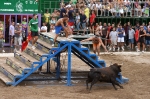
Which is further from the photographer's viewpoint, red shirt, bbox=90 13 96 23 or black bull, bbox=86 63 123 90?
red shirt, bbox=90 13 96 23

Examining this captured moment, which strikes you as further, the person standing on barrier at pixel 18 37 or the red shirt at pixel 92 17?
the red shirt at pixel 92 17

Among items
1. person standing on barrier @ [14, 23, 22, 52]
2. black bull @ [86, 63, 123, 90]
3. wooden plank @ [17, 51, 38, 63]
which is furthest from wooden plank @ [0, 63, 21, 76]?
person standing on barrier @ [14, 23, 22, 52]

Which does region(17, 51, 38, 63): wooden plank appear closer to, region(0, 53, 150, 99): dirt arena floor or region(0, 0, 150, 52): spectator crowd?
region(0, 53, 150, 99): dirt arena floor

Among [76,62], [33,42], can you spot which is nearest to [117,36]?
[76,62]

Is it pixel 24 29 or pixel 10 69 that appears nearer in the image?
pixel 10 69

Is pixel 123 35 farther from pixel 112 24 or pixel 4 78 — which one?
pixel 4 78

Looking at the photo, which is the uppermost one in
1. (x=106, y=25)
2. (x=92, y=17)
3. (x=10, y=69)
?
(x=92, y=17)

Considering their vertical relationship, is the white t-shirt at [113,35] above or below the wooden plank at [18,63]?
above

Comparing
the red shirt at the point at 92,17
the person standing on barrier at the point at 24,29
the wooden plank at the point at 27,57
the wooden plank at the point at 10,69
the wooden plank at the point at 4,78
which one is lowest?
the wooden plank at the point at 4,78

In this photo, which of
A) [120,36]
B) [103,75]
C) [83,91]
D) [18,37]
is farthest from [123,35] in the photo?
[83,91]

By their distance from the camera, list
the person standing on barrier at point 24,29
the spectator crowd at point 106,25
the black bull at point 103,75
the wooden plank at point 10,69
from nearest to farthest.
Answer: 1. the black bull at point 103,75
2. the wooden plank at point 10,69
3. the person standing on barrier at point 24,29
4. the spectator crowd at point 106,25

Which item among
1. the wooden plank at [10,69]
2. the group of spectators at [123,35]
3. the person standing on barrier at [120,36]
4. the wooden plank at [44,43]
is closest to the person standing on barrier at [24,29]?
the group of spectators at [123,35]

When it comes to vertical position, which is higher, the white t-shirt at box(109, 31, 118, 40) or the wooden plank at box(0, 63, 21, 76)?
the white t-shirt at box(109, 31, 118, 40)

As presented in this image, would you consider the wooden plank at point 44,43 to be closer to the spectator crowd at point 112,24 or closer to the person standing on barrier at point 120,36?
the spectator crowd at point 112,24
